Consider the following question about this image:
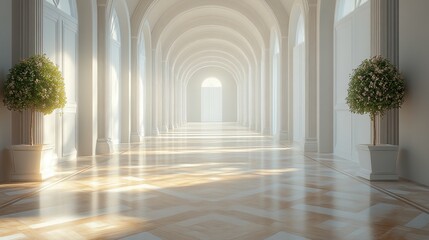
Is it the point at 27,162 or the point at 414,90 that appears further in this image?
the point at 27,162

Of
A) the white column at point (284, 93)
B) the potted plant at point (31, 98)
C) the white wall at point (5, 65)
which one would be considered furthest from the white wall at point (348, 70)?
the white wall at point (5, 65)

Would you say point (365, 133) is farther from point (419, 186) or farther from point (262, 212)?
point (262, 212)

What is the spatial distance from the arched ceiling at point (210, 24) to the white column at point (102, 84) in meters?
4.04

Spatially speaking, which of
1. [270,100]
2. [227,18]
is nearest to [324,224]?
[270,100]

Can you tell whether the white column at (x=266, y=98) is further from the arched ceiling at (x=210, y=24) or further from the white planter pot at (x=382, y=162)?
the white planter pot at (x=382, y=162)

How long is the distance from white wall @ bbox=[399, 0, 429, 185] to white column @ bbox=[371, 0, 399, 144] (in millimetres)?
205

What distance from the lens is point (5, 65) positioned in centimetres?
737

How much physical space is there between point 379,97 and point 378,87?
170 millimetres

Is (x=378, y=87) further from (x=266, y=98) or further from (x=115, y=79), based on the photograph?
(x=266, y=98)

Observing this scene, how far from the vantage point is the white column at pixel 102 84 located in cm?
1232

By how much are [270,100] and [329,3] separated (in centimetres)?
1078

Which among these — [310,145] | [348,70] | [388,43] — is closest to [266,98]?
[310,145]

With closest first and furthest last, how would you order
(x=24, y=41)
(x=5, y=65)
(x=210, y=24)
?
(x=5, y=65)
(x=24, y=41)
(x=210, y=24)

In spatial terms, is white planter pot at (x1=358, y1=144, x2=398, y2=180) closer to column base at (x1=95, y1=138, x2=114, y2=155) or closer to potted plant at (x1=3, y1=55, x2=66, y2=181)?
potted plant at (x1=3, y1=55, x2=66, y2=181)
